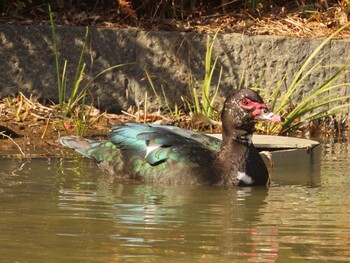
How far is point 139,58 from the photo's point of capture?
12258mm

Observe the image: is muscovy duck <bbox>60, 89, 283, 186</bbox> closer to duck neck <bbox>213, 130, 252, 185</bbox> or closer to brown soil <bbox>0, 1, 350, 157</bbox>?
duck neck <bbox>213, 130, 252, 185</bbox>

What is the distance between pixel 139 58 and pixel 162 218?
564 cm

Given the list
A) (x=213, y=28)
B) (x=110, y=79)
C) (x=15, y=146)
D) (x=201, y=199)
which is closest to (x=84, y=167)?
(x=15, y=146)

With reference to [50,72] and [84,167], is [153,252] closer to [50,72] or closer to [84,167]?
[84,167]

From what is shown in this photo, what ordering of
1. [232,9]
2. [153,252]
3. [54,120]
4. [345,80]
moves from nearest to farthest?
[153,252]
[54,120]
[345,80]
[232,9]

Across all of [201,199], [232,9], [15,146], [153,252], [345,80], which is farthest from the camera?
[232,9]

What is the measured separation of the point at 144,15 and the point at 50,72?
1.46m

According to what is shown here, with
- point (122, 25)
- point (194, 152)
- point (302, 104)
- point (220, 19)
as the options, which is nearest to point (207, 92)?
point (302, 104)

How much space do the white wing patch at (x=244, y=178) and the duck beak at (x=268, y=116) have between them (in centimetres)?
46

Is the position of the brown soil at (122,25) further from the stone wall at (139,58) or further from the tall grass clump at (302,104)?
the tall grass clump at (302,104)

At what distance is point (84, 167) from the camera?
30.8 ft

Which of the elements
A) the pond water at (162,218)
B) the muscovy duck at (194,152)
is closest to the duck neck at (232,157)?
Result: the muscovy duck at (194,152)

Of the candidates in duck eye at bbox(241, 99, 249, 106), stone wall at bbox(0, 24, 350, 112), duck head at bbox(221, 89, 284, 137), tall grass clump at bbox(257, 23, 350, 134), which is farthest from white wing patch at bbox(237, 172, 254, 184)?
stone wall at bbox(0, 24, 350, 112)

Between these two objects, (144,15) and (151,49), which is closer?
(151,49)
